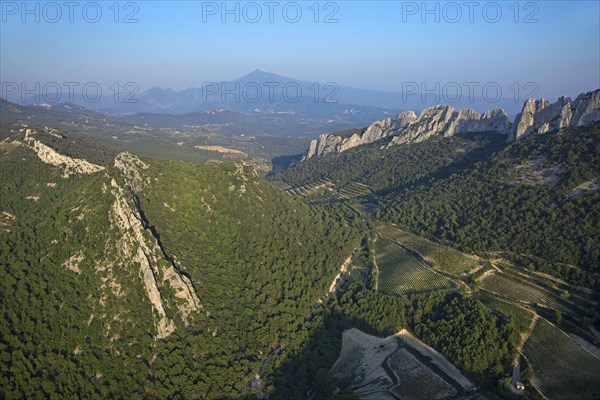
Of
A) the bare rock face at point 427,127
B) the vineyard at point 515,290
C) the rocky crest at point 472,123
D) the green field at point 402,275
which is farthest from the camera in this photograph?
the bare rock face at point 427,127

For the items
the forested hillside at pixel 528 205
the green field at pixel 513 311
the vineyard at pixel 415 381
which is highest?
the forested hillside at pixel 528 205

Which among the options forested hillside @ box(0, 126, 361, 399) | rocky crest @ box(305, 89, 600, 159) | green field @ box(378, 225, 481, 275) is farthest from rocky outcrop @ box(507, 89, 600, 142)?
forested hillside @ box(0, 126, 361, 399)

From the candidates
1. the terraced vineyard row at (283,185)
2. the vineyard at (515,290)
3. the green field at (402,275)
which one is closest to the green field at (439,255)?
the green field at (402,275)

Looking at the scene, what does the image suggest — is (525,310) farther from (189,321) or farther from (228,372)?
(189,321)

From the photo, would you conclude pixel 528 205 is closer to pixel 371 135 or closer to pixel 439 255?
pixel 439 255

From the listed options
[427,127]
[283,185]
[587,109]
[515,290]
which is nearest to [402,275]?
[515,290]

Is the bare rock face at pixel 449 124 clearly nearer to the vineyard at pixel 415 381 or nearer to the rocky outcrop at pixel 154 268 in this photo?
the vineyard at pixel 415 381

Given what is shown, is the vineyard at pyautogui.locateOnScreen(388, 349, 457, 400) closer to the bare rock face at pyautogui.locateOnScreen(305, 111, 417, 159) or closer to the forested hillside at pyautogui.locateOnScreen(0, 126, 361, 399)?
the forested hillside at pyautogui.locateOnScreen(0, 126, 361, 399)

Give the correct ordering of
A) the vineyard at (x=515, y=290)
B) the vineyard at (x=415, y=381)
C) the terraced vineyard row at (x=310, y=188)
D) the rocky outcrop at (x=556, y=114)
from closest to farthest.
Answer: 1. the vineyard at (x=415, y=381)
2. the vineyard at (x=515, y=290)
3. the rocky outcrop at (x=556, y=114)
4. the terraced vineyard row at (x=310, y=188)
